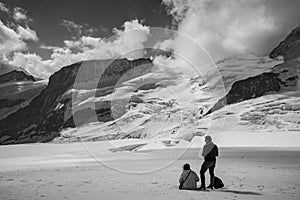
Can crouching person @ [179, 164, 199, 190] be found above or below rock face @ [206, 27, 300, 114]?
below

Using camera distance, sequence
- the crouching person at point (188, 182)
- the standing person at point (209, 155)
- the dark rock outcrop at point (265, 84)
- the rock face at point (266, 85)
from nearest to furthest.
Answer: the standing person at point (209, 155) < the crouching person at point (188, 182) < the rock face at point (266, 85) < the dark rock outcrop at point (265, 84)

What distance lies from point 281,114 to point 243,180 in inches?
3511

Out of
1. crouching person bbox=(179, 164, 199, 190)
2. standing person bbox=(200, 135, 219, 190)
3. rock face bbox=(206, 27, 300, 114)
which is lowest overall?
crouching person bbox=(179, 164, 199, 190)

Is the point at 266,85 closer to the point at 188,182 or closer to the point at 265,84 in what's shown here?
the point at 265,84

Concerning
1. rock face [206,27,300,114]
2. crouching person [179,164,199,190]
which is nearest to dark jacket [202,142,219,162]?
crouching person [179,164,199,190]

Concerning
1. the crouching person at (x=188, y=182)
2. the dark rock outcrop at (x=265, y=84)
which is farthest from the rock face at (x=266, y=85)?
the crouching person at (x=188, y=182)

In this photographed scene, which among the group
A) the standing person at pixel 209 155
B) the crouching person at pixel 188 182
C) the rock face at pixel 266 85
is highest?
the rock face at pixel 266 85

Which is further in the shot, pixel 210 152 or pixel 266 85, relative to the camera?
pixel 266 85

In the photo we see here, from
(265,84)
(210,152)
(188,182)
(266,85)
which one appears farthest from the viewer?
(265,84)

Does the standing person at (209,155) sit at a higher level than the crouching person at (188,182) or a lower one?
higher

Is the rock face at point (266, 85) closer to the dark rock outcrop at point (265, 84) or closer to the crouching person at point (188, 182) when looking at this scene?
the dark rock outcrop at point (265, 84)

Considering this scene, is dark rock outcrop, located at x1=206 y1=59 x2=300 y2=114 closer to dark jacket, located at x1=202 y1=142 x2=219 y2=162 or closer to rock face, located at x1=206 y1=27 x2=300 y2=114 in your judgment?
rock face, located at x1=206 y1=27 x2=300 y2=114

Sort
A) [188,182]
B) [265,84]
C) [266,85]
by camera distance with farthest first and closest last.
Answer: [265,84], [266,85], [188,182]

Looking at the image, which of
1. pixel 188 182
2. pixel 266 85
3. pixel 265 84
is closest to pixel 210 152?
pixel 188 182
